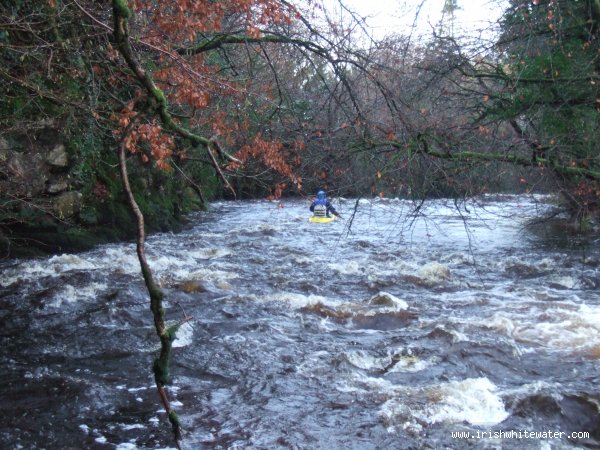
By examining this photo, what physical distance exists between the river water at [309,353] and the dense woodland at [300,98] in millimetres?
1112

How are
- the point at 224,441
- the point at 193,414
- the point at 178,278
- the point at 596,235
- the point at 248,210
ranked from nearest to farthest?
the point at 224,441, the point at 193,414, the point at 178,278, the point at 596,235, the point at 248,210

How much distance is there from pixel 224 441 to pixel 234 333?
2.69 meters

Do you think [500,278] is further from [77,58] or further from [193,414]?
[77,58]

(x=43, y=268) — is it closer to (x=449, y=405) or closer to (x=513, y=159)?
(x=449, y=405)

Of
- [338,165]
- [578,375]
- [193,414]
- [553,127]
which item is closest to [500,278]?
[553,127]

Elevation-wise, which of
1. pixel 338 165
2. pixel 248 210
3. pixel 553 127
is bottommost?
pixel 248 210

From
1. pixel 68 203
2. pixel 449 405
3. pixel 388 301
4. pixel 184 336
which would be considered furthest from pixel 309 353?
pixel 68 203

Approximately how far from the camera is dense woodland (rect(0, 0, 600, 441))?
5910mm

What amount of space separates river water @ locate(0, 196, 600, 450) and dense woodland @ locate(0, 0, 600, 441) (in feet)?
3.65

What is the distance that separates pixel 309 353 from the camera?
20.9 feet

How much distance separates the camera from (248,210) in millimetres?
23719

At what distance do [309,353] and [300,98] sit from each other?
518cm

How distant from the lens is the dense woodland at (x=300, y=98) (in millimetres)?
5910

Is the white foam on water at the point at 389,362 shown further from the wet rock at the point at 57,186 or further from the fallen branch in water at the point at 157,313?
the wet rock at the point at 57,186
